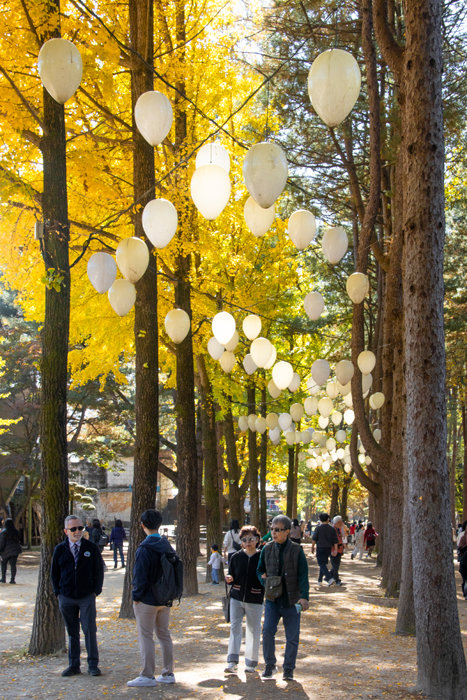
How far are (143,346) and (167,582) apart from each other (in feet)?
16.6

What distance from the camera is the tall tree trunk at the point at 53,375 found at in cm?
882

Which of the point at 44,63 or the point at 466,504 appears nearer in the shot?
the point at 44,63

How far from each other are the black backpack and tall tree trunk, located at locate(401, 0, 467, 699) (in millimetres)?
2274

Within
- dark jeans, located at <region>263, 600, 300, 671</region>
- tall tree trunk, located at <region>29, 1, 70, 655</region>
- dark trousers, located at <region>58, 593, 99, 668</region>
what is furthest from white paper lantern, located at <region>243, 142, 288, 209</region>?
dark trousers, located at <region>58, 593, 99, 668</region>

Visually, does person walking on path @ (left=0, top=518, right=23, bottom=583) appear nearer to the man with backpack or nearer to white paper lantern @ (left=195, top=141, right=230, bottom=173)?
the man with backpack

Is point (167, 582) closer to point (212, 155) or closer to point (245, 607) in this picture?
point (245, 607)

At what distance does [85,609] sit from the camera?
310 inches

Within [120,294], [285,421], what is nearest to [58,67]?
[120,294]

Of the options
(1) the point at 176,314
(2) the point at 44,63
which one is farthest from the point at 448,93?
(2) the point at 44,63

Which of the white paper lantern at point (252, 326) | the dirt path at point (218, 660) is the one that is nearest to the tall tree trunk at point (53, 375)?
the dirt path at point (218, 660)

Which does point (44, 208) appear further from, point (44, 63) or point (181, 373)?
point (181, 373)

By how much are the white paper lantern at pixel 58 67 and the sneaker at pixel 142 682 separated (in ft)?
17.9

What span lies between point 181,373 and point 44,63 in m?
9.29

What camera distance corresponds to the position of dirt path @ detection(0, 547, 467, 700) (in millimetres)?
7168
